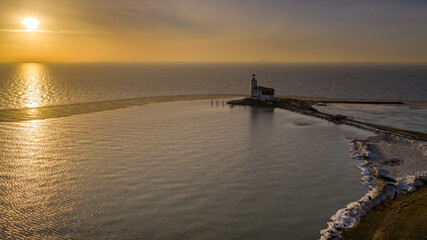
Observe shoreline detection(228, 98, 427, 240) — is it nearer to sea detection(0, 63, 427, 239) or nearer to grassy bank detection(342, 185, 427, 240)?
grassy bank detection(342, 185, 427, 240)

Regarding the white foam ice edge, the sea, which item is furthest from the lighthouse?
the white foam ice edge

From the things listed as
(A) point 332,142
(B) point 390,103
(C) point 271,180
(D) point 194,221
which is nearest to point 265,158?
(C) point 271,180

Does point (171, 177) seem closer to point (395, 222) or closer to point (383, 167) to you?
point (395, 222)

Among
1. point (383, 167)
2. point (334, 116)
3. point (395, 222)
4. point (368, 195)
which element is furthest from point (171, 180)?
point (334, 116)

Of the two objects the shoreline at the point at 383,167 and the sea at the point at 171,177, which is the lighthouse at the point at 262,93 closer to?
the sea at the point at 171,177

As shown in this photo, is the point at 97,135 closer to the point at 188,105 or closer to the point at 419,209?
the point at 188,105

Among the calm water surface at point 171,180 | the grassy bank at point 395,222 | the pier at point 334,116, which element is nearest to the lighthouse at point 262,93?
the pier at point 334,116
